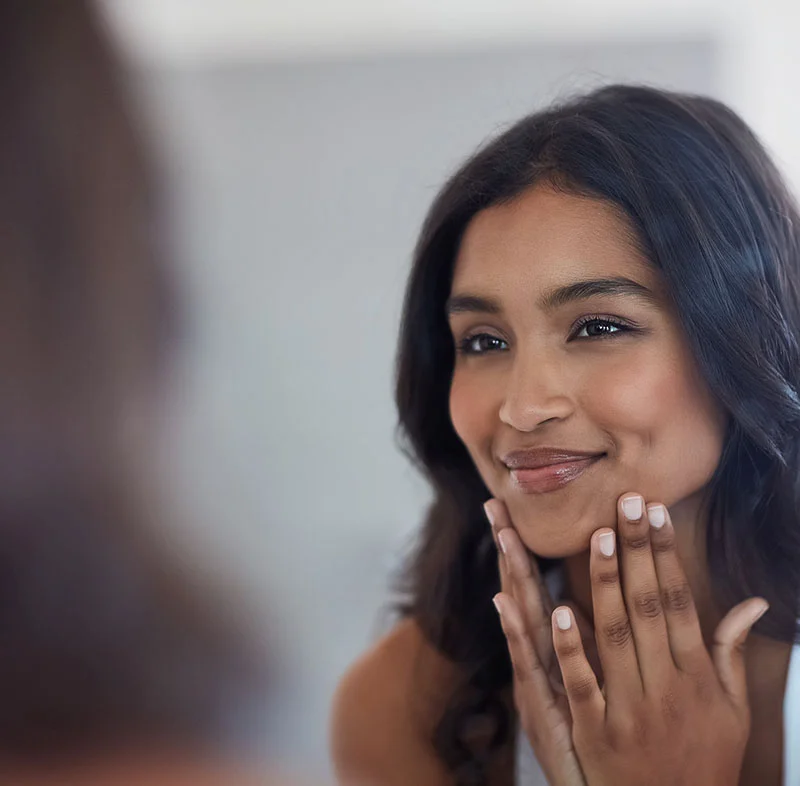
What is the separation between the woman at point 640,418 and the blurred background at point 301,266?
1.06 ft

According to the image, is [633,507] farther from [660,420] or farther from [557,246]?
[557,246]

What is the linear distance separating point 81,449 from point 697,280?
29.6 inches

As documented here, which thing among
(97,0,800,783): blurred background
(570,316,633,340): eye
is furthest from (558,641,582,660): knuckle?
(97,0,800,783): blurred background

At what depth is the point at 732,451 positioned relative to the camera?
66 centimetres

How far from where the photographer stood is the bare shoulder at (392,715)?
0.80 metres

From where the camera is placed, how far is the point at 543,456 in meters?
0.64

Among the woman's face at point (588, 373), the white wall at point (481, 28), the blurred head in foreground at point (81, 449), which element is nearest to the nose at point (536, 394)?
the woman's face at point (588, 373)

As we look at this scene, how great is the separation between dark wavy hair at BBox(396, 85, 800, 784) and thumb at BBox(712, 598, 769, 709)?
0.19 ft

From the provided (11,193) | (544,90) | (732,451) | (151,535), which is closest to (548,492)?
(732,451)

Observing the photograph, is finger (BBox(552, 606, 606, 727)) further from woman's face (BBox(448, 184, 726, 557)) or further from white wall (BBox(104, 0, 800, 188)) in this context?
white wall (BBox(104, 0, 800, 188))

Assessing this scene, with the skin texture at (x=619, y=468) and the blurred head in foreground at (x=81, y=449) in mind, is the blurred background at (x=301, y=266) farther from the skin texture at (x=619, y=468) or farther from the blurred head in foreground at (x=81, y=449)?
the skin texture at (x=619, y=468)

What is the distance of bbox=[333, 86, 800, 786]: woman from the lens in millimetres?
614

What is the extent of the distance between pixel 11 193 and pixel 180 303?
0.81 ft

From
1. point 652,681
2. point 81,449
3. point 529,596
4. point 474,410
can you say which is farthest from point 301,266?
point 652,681
